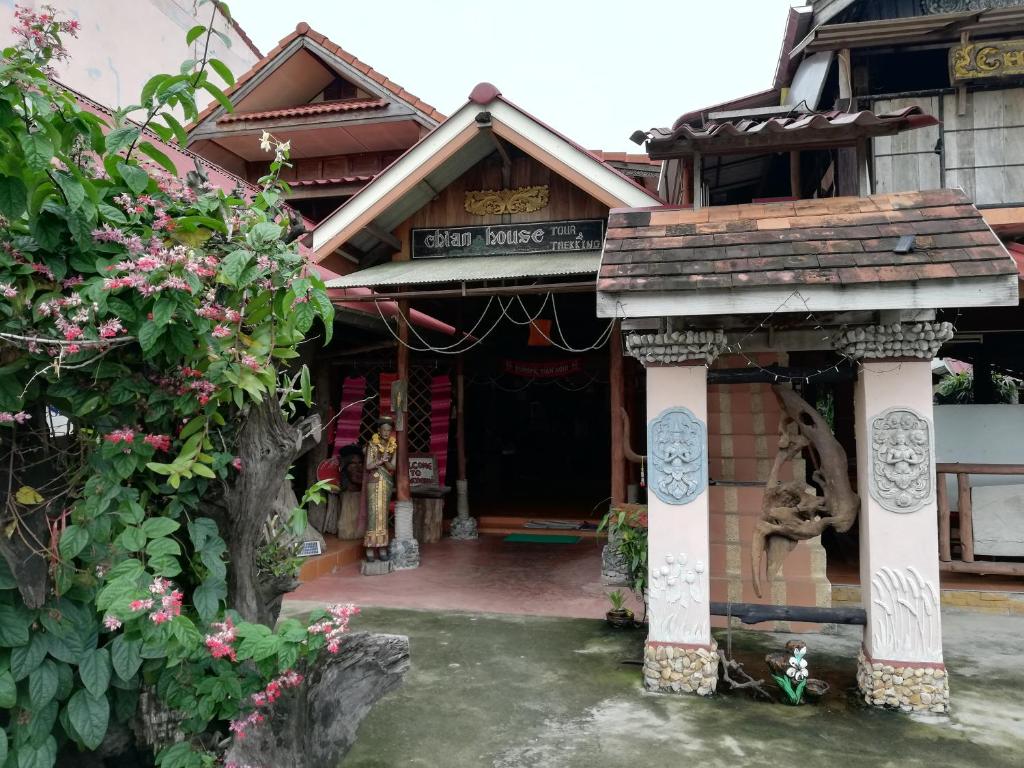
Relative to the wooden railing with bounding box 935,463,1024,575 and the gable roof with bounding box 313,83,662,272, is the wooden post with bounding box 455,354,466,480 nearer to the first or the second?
the gable roof with bounding box 313,83,662,272

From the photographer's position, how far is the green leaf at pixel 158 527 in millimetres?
2627

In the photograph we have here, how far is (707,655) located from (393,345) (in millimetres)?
6309

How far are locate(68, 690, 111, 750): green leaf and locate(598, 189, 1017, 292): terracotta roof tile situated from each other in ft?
12.5

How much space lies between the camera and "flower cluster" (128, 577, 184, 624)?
239 centimetres

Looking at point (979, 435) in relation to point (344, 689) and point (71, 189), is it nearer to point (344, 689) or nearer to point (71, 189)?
point (344, 689)

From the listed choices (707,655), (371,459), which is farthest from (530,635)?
(371,459)

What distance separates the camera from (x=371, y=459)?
9453 millimetres

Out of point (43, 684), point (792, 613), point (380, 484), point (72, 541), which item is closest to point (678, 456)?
point (792, 613)

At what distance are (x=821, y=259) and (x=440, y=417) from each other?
733cm

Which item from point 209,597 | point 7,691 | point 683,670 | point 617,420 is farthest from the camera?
point 617,420

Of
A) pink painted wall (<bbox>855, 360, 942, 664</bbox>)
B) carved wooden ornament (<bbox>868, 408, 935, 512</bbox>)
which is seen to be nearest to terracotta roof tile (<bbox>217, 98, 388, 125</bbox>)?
pink painted wall (<bbox>855, 360, 942, 664</bbox>)

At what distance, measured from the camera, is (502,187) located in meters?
9.60

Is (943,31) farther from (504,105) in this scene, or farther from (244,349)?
(244,349)

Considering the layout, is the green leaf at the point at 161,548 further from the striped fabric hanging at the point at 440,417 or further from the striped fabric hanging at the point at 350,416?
the striped fabric hanging at the point at 440,417
